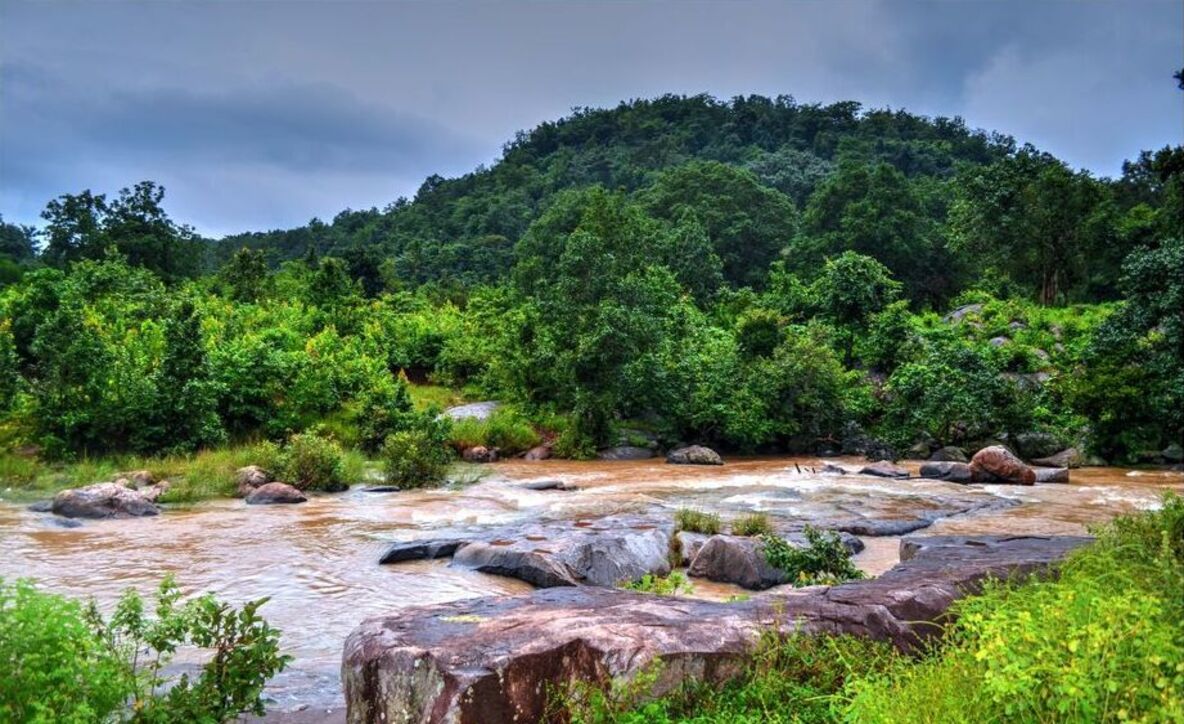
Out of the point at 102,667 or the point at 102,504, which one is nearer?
the point at 102,667

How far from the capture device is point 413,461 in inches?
801

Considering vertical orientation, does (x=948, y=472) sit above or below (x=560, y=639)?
below

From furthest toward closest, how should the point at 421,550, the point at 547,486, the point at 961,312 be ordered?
the point at 961,312 < the point at 547,486 < the point at 421,550

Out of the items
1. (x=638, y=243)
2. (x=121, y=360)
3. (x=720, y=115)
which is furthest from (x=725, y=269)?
(x=720, y=115)

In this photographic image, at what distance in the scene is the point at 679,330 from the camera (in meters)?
33.7

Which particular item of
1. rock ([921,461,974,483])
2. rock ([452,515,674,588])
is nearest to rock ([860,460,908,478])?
rock ([921,461,974,483])

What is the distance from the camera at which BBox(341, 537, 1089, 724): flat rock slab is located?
454 centimetres

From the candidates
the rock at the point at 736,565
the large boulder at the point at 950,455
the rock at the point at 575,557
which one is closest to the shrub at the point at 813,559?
the rock at the point at 736,565

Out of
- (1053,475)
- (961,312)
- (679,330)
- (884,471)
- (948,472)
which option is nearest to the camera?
(1053,475)

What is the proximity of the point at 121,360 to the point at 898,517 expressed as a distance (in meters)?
19.4

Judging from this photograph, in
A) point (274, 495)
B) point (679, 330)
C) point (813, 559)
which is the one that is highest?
point (679, 330)

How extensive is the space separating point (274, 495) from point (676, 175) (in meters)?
52.1

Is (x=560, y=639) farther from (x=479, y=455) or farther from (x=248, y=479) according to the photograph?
(x=479, y=455)

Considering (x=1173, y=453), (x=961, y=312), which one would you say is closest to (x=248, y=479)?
(x=1173, y=453)
